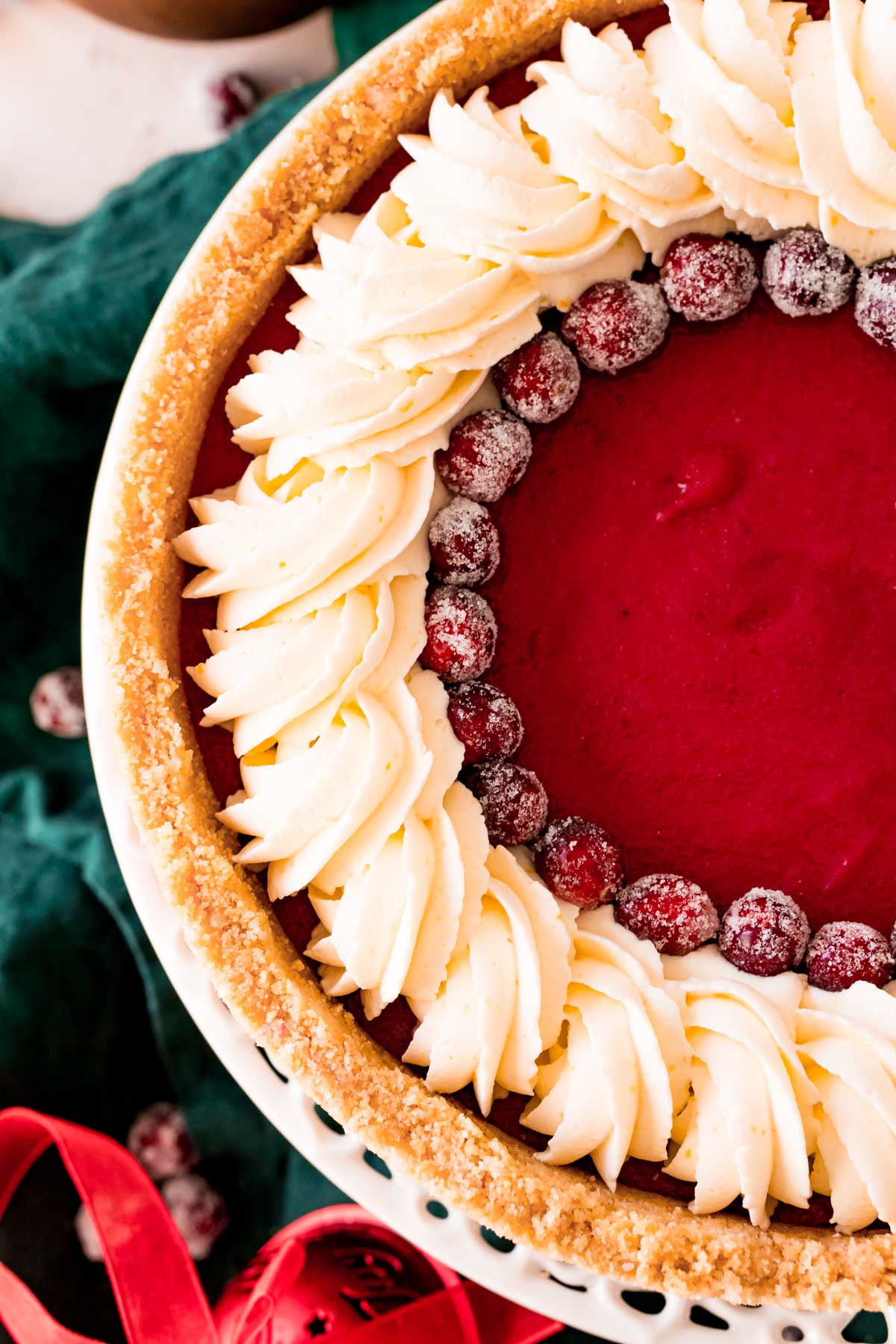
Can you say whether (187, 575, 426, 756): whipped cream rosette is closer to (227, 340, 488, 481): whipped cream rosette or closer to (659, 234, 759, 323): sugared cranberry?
(227, 340, 488, 481): whipped cream rosette

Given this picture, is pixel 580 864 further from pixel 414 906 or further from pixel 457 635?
pixel 457 635

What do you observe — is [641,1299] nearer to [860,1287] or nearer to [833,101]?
[860,1287]

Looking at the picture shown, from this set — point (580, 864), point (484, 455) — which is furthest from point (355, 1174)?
point (484, 455)

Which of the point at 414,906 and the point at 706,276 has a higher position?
the point at 706,276

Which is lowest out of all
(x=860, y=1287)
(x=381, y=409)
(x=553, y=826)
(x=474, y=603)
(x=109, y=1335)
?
(x=109, y=1335)

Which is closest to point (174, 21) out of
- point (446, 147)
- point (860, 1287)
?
point (446, 147)

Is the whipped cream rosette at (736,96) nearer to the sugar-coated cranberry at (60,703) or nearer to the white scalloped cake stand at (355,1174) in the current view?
the white scalloped cake stand at (355,1174)
